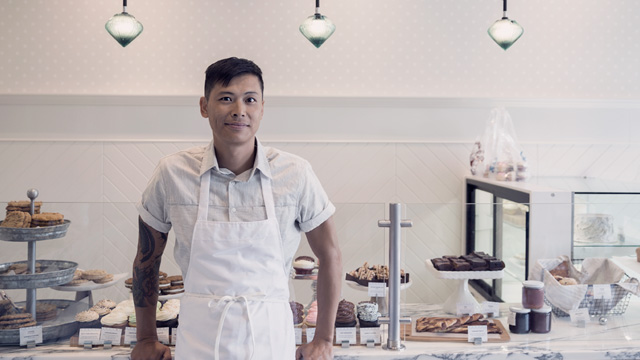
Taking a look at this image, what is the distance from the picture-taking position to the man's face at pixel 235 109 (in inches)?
66.5

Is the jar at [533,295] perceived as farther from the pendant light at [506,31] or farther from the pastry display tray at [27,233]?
the pastry display tray at [27,233]

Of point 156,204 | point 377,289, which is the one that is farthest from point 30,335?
point 377,289

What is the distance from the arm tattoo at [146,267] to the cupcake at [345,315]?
0.68m

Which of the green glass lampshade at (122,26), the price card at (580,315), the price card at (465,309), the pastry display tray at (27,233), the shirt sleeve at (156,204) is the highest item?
the green glass lampshade at (122,26)

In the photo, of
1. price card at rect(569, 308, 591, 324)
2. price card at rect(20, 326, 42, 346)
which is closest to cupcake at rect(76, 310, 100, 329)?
price card at rect(20, 326, 42, 346)

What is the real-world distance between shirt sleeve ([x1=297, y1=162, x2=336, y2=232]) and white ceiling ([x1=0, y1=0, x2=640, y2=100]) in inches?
88.7

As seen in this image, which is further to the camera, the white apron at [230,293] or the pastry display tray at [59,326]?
the pastry display tray at [59,326]

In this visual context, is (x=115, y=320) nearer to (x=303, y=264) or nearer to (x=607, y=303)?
(x=303, y=264)

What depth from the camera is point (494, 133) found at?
3736mm

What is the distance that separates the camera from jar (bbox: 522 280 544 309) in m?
2.20

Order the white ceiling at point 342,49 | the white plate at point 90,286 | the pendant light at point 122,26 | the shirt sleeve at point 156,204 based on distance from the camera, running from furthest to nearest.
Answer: the white ceiling at point 342,49 < the pendant light at point 122,26 < the white plate at point 90,286 < the shirt sleeve at point 156,204

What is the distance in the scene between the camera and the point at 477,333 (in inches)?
85.1

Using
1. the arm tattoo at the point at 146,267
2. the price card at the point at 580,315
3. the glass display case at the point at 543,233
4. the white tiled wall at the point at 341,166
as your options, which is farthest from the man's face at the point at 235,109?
the white tiled wall at the point at 341,166

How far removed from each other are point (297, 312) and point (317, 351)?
0.27 metres
